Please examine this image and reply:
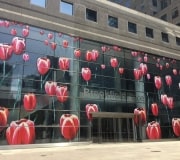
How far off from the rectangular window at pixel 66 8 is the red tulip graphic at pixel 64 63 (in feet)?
15.7

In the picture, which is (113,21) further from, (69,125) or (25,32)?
(69,125)

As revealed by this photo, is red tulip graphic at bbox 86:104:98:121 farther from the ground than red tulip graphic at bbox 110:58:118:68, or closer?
closer

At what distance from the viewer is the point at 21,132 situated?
22.5 metres

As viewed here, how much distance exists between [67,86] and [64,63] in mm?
2215

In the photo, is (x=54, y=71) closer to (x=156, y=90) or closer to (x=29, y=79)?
(x=29, y=79)

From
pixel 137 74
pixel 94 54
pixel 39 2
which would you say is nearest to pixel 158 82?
pixel 137 74

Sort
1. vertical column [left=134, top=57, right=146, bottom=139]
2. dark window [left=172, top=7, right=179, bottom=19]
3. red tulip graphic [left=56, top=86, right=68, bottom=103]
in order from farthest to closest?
1. dark window [left=172, top=7, right=179, bottom=19]
2. vertical column [left=134, top=57, right=146, bottom=139]
3. red tulip graphic [left=56, top=86, right=68, bottom=103]

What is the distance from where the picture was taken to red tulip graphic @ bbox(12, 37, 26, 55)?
23.8 metres

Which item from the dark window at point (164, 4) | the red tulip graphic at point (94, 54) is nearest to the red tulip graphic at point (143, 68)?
the red tulip graphic at point (94, 54)

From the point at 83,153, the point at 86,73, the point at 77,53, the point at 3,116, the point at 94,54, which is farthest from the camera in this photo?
the point at 94,54

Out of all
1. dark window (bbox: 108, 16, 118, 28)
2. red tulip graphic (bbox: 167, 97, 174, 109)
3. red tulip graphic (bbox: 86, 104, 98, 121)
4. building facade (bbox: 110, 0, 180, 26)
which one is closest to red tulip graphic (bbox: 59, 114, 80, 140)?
red tulip graphic (bbox: 86, 104, 98, 121)

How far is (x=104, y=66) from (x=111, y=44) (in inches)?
110

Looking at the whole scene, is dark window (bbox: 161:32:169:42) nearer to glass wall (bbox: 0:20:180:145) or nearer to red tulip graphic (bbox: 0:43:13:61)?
glass wall (bbox: 0:20:180:145)

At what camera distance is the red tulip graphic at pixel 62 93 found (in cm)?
2484
